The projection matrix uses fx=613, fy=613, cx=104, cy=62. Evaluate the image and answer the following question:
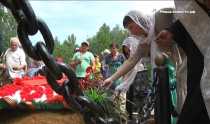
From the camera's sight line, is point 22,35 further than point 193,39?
No

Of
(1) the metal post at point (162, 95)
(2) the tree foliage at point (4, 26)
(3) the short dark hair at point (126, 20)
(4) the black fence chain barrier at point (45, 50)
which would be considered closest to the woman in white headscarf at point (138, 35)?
(3) the short dark hair at point (126, 20)

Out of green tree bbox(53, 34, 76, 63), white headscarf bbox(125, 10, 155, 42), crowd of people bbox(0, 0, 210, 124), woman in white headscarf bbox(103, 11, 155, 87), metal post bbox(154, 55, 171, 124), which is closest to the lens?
crowd of people bbox(0, 0, 210, 124)

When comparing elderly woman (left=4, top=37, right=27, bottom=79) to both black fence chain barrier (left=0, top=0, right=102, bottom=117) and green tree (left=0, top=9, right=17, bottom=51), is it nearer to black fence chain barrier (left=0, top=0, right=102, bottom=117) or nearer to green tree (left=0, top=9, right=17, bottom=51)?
green tree (left=0, top=9, right=17, bottom=51)

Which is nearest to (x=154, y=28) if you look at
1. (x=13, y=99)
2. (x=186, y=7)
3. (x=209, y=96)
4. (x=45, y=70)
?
(x=186, y=7)

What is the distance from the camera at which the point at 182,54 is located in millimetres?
3473

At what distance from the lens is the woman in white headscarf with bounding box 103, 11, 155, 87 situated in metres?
3.93

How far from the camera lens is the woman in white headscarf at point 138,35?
3.93 m

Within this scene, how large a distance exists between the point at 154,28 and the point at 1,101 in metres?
1.79

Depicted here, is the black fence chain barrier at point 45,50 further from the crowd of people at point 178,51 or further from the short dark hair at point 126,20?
the short dark hair at point 126,20

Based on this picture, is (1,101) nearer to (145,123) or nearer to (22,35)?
(145,123)

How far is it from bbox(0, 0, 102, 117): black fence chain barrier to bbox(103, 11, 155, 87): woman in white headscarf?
82.1 inches

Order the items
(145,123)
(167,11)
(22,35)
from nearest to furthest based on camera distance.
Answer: (22,35) → (167,11) → (145,123)

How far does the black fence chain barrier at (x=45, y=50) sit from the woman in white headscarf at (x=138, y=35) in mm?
2086

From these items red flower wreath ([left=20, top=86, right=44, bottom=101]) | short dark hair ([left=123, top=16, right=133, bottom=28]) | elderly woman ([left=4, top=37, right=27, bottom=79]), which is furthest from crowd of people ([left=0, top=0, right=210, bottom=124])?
elderly woman ([left=4, top=37, right=27, bottom=79])
